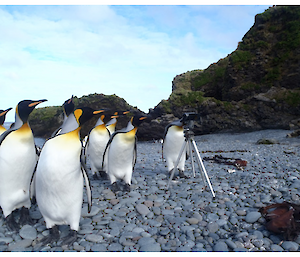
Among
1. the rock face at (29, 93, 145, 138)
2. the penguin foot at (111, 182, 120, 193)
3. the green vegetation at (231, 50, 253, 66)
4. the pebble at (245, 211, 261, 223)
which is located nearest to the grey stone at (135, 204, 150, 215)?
the penguin foot at (111, 182, 120, 193)

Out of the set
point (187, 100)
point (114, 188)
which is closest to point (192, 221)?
point (114, 188)

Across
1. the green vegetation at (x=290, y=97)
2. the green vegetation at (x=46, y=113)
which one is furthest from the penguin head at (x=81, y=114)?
the green vegetation at (x=46, y=113)

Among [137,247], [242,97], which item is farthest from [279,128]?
[137,247]

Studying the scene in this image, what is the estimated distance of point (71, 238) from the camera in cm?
265

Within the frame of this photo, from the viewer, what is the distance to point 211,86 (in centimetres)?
1881

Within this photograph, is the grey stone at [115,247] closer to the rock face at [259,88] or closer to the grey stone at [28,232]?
the grey stone at [28,232]

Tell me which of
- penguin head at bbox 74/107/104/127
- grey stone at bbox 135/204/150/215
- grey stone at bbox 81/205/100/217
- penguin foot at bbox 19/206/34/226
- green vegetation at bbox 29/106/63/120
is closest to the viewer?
penguin head at bbox 74/107/104/127

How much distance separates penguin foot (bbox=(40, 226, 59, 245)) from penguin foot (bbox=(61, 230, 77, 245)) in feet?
0.43

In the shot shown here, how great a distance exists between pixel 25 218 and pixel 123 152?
5.88ft

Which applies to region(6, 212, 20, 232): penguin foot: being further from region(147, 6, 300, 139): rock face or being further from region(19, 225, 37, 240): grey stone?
region(147, 6, 300, 139): rock face

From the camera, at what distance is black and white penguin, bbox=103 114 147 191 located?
13.9 ft

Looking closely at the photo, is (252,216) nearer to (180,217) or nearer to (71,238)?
(180,217)

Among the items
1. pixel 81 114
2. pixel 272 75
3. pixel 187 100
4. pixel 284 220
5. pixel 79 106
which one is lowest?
pixel 284 220

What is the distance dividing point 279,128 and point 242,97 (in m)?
3.07
